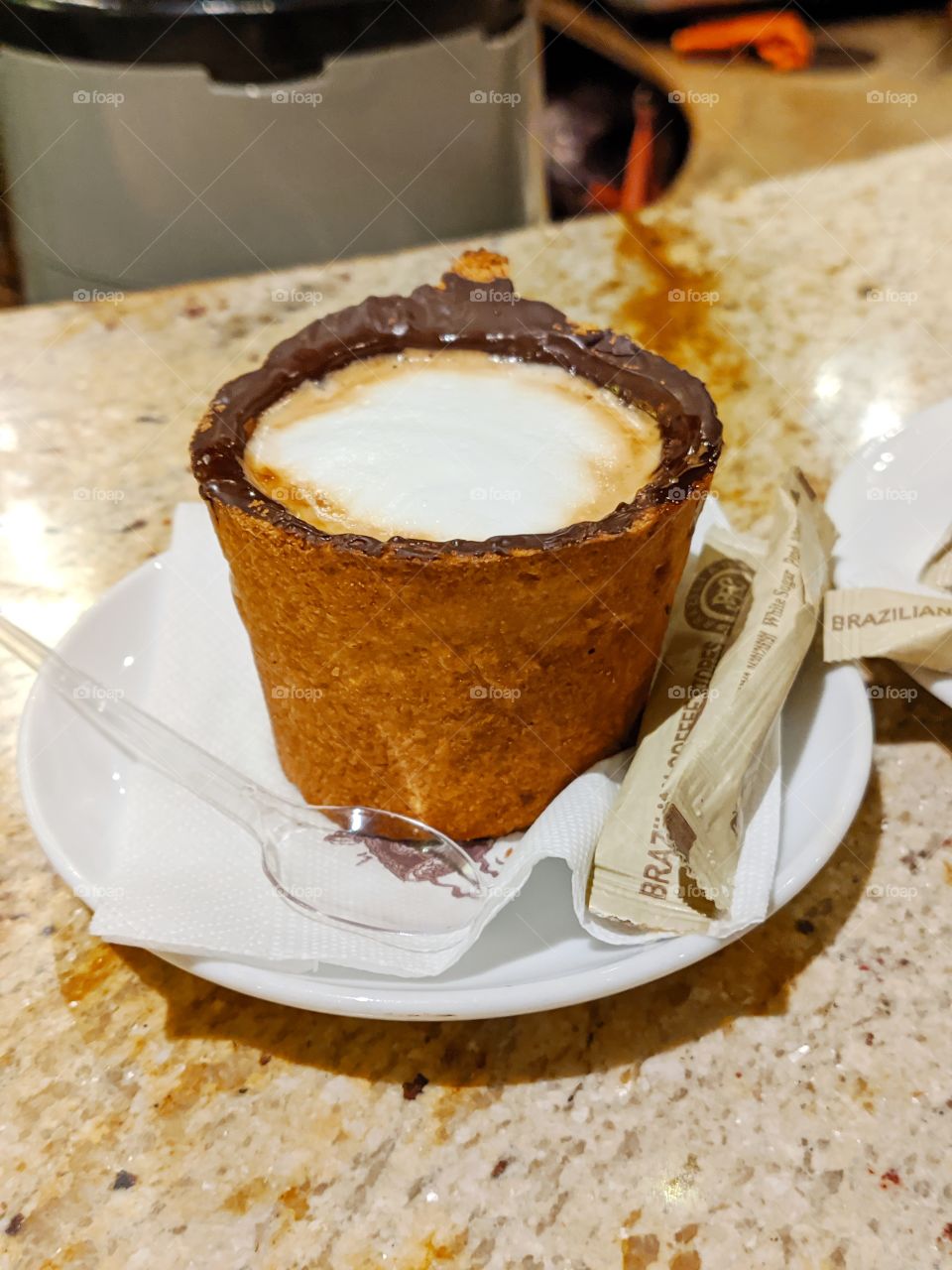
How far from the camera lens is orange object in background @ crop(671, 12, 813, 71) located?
10.6ft

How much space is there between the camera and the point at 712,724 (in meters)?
0.86

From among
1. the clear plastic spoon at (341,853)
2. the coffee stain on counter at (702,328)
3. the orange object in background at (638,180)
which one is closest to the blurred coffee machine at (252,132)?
the coffee stain on counter at (702,328)

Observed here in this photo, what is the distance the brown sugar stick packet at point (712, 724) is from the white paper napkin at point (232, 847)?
0.02 m

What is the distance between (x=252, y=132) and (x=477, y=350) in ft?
4.28

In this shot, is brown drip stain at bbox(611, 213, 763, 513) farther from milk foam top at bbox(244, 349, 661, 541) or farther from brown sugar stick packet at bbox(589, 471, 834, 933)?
milk foam top at bbox(244, 349, 661, 541)

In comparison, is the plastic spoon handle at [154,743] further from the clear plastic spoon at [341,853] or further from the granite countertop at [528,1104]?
the granite countertop at [528,1104]

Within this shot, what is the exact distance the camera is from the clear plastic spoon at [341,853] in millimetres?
811

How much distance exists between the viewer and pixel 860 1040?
0.78m

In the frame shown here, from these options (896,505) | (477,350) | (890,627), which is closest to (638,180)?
(896,505)

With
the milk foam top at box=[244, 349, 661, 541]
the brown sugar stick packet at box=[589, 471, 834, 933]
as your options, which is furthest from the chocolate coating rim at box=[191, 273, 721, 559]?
the brown sugar stick packet at box=[589, 471, 834, 933]

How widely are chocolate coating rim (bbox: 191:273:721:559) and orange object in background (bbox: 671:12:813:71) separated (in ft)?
9.02

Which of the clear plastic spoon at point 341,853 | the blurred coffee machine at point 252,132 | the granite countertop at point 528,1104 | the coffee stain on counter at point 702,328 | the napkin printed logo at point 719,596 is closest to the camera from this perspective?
the granite countertop at point 528,1104

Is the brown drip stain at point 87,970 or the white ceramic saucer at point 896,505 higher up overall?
the white ceramic saucer at point 896,505

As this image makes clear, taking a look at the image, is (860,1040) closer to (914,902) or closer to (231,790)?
(914,902)
